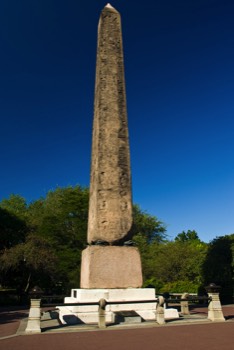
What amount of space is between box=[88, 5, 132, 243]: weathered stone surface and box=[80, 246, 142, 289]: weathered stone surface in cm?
40

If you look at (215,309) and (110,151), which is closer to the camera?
(215,309)

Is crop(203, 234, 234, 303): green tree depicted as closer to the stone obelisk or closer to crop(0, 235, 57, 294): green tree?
crop(0, 235, 57, 294): green tree

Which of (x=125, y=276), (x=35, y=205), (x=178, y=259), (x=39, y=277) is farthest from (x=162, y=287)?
(x=35, y=205)

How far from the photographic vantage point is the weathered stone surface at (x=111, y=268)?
11172mm

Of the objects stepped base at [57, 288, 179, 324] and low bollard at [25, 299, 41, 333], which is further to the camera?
stepped base at [57, 288, 179, 324]

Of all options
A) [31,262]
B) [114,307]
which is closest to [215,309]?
[114,307]

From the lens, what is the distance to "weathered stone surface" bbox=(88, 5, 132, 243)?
461 inches

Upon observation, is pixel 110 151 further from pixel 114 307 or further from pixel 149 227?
pixel 149 227

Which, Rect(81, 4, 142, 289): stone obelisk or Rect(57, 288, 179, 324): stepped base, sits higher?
Rect(81, 4, 142, 289): stone obelisk

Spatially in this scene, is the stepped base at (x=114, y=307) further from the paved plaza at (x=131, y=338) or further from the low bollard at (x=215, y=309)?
the low bollard at (x=215, y=309)

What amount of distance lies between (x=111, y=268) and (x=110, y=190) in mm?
2464

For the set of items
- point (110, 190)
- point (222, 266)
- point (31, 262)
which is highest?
point (110, 190)

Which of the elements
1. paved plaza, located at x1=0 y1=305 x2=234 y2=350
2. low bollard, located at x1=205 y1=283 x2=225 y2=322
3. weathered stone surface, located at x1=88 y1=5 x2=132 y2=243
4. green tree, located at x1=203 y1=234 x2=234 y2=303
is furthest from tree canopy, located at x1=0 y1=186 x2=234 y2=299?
paved plaza, located at x1=0 y1=305 x2=234 y2=350

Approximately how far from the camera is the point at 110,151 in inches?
491
